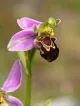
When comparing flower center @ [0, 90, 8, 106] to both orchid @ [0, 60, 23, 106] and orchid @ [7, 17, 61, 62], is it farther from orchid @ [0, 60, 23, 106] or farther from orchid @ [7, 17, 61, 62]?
orchid @ [7, 17, 61, 62]

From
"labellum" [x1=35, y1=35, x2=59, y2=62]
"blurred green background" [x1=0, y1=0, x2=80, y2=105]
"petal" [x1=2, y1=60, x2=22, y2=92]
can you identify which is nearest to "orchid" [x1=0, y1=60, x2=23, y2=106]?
"petal" [x1=2, y1=60, x2=22, y2=92]

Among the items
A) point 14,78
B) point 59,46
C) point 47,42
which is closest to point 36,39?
point 47,42

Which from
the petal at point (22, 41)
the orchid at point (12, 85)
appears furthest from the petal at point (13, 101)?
the petal at point (22, 41)

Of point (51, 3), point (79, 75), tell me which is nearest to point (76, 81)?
point (79, 75)

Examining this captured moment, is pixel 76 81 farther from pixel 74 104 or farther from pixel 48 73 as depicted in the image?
pixel 74 104

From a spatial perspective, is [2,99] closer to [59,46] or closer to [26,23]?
[26,23]

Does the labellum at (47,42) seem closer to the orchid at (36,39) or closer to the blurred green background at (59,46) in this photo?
the orchid at (36,39)
